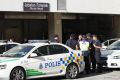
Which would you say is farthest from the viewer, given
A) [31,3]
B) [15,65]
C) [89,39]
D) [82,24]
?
[82,24]

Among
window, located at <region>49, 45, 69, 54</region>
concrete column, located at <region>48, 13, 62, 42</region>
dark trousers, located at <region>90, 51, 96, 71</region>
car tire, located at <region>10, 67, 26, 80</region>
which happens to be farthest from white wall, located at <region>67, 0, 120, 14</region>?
car tire, located at <region>10, 67, 26, 80</region>

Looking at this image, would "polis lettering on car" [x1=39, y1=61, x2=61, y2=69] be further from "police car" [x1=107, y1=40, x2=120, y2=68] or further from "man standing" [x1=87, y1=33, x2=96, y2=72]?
"police car" [x1=107, y1=40, x2=120, y2=68]

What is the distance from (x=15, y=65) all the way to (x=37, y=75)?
1.06m

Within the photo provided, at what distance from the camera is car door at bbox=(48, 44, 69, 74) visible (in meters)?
15.0

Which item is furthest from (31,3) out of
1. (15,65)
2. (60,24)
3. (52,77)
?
(15,65)

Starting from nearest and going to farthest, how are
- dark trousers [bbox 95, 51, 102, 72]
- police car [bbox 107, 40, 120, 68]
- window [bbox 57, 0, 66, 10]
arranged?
dark trousers [bbox 95, 51, 102, 72], police car [bbox 107, 40, 120, 68], window [bbox 57, 0, 66, 10]

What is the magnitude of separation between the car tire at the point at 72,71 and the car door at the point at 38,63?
993 mm

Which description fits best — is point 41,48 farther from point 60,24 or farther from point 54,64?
point 60,24

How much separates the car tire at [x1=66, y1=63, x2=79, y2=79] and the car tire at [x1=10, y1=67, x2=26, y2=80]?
7.07 feet

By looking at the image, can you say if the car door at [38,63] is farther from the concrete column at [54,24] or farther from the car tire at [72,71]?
the concrete column at [54,24]

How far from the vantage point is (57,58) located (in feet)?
49.6

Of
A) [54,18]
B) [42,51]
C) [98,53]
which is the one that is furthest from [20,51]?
[54,18]

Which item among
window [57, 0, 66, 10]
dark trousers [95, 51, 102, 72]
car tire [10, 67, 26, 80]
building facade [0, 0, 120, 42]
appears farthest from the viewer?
window [57, 0, 66, 10]

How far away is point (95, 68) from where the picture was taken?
18219mm
